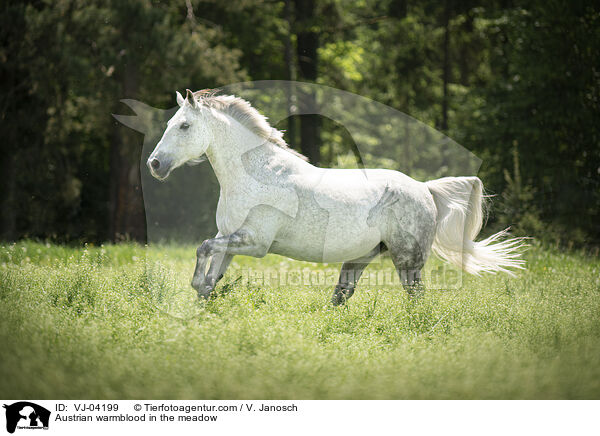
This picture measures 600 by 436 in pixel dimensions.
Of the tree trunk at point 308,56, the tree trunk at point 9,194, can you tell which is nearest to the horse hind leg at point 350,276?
the tree trunk at point 308,56

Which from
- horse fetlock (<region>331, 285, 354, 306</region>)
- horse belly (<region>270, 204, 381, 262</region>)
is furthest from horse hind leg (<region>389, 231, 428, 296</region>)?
horse fetlock (<region>331, 285, 354, 306</region>)

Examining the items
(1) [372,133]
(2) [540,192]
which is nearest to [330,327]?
(2) [540,192]

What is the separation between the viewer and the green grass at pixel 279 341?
4.10 metres

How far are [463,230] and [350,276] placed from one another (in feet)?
4.60

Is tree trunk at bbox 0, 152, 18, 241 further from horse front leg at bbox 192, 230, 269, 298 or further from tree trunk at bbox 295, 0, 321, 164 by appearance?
horse front leg at bbox 192, 230, 269, 298

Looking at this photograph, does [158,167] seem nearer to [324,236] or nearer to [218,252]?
[218,252]

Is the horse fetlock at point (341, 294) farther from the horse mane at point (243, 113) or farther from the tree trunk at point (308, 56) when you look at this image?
the tree trunk at point (308, 56)

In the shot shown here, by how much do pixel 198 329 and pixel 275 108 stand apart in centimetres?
1161

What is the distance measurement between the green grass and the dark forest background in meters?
5.37

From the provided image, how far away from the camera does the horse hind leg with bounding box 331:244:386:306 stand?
21.1 ft

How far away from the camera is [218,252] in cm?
533

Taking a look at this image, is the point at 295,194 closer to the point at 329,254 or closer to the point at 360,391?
the point at 329,254
